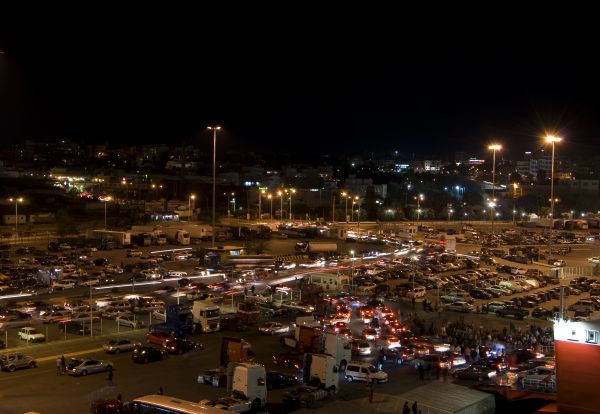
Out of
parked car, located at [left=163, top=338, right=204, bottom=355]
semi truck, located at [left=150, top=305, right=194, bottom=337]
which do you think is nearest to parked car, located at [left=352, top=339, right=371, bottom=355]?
parked car, located at [left=163, top=338, right=204, bottom=355]

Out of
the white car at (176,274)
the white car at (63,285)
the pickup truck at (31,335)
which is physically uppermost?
the white car at (176,274)

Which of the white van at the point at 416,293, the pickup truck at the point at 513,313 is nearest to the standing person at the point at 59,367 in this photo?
the white van at the point at 416,293

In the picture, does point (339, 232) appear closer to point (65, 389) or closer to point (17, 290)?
point (17, 290)

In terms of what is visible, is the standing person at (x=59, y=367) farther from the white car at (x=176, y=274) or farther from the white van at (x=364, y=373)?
the white car at (x=176, y=274)

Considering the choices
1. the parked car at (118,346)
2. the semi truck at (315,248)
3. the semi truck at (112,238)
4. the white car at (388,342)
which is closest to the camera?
the parked car at (118,346)

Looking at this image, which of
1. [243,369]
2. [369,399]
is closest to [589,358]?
[369,399]
